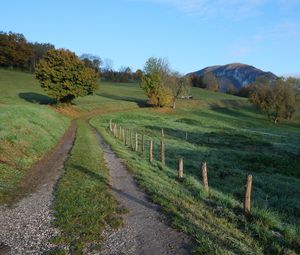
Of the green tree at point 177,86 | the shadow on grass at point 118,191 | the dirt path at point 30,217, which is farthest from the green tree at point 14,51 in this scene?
the dirt path at point 30,217

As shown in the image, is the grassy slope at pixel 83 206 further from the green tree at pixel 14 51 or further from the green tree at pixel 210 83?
the green tree at pixel 210 83

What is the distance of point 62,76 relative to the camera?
2810 inches

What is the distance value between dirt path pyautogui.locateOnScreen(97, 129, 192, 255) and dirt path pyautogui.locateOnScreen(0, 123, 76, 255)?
176cm

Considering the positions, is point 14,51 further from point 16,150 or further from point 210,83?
point 16,150

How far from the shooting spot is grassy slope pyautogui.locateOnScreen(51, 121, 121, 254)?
411 inches

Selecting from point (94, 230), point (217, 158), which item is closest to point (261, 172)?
point (217, 158)

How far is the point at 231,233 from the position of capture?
441 inches

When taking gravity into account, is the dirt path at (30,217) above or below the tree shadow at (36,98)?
above

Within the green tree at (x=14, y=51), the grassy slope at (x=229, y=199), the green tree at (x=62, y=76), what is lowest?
the grassy slope at (x=229, y=199)

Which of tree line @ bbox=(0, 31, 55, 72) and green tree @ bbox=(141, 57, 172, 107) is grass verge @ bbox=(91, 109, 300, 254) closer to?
green tree @ bbox=(141, 57, 172, 107)

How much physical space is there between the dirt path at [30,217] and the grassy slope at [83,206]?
1.25 ft

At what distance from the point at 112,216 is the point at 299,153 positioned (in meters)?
38.0

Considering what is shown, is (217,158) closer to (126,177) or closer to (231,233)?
(126,177)

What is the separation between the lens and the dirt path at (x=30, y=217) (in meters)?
9.77
